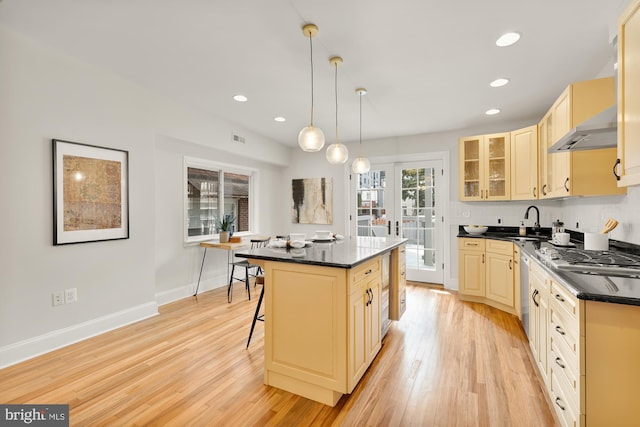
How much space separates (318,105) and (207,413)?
3.34m

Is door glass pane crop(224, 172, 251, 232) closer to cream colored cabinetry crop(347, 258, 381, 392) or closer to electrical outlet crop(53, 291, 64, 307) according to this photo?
electrical outlet crop(53, 291, 64, 307)

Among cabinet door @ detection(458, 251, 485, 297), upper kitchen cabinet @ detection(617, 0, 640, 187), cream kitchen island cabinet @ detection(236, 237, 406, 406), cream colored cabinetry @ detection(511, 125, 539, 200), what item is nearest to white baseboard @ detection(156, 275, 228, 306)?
cream kitchen island cabinet @ detection(236, 237, 406, 406)

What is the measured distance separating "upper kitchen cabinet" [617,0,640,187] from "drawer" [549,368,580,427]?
1.13 m

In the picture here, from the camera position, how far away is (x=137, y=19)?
86.3 inches

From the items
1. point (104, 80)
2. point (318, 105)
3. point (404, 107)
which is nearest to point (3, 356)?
point (104, 80)

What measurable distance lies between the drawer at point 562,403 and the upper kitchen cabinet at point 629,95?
3.69ft

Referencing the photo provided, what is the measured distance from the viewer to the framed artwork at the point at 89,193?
2.73 metres

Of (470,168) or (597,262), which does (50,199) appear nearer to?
(597,262)

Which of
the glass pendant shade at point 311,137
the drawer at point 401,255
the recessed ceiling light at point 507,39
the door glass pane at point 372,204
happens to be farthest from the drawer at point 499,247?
the glass pendant shade at point 311,137

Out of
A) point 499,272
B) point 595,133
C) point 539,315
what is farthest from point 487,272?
point 595,133

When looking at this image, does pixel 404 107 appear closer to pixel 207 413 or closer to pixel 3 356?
pixel 207 413

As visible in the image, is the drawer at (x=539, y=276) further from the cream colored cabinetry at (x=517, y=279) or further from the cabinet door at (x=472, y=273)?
the cabinet door at (x=472, y=273)

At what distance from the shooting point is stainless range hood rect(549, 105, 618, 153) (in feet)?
5.79

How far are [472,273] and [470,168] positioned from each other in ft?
4.96
